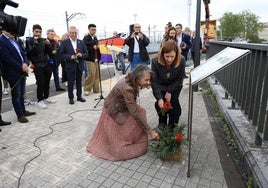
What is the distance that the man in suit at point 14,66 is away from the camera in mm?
4793

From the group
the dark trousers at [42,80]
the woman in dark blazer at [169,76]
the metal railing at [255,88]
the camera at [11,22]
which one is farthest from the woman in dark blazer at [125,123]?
the dark trousers at [42,80]

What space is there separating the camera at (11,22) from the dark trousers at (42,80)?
212 cm

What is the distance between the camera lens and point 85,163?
3.37m

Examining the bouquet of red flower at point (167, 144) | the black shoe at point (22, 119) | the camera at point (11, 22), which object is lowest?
the black shoe at point (22, 119)

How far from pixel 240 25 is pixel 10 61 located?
2647 inches

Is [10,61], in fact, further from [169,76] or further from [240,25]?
[240,25]

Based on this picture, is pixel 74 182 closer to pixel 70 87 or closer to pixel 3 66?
pixel 3 66

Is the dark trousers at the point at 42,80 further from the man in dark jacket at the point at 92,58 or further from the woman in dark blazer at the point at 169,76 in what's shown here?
the woman in dark blazer at the point at 169,76

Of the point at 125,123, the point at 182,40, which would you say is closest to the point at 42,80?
the point at 125,123

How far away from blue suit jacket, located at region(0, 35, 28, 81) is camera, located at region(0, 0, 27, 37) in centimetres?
113

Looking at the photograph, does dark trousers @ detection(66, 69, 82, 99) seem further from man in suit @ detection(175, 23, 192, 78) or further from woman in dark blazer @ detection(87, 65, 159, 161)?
man in suit @ detection(175, 23, 192, 78)

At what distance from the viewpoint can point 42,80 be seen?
19.7 ft

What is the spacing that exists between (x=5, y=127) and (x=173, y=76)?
333 cm

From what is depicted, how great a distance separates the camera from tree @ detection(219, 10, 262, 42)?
6153 cm
